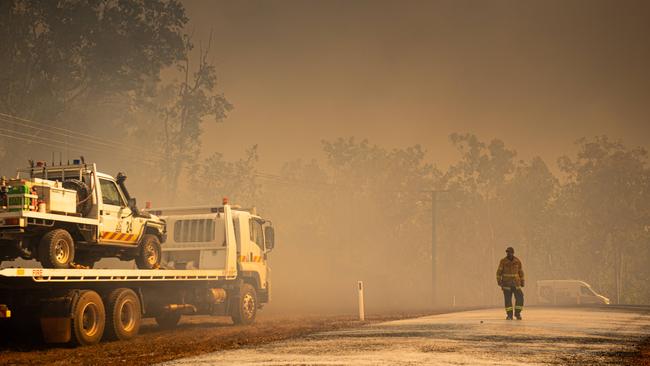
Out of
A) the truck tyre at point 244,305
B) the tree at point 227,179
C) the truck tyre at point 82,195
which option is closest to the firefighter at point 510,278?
the truck tyre at point 244,305

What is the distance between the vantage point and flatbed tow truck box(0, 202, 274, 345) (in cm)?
1362

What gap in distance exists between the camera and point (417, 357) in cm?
1117

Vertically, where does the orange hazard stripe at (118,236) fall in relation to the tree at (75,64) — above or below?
below

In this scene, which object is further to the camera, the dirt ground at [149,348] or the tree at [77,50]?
the tree at [77,50]

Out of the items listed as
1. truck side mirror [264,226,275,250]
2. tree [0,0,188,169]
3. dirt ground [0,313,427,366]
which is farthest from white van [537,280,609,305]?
dirt ground [0,313,427,366]

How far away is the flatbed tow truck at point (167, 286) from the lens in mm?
13617

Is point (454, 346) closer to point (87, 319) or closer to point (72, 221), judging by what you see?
point (87, 319)

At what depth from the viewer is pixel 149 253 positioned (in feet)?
58.4

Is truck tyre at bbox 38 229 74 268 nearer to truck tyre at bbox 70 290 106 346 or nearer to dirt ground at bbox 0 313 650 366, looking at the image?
truck tyre at bbox 70 290 106 346

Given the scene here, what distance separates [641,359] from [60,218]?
10108 millimetres

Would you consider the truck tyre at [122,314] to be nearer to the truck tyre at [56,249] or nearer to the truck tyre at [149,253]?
the truck tyre at [56,249]

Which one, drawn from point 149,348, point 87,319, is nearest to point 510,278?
point 149,348

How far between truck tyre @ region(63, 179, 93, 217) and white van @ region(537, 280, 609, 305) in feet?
144

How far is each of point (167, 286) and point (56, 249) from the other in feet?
13.7
